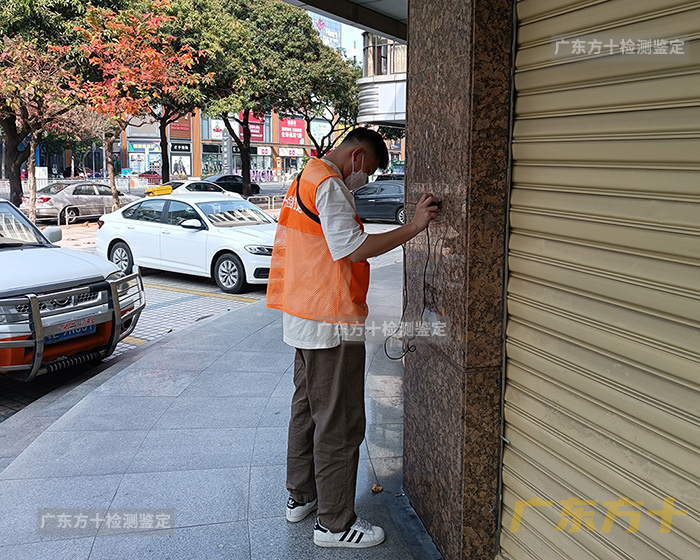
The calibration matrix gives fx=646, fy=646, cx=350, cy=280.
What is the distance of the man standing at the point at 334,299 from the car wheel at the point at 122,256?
936cm

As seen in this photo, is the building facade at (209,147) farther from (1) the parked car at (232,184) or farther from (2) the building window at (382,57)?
(2) the building window at (382,57)

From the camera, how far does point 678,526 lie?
1.73 meters

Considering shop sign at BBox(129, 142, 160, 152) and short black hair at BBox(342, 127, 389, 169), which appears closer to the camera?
short black hair at BBox(342, 127, 389, 169)

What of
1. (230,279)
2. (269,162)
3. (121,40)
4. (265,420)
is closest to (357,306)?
(265,420)

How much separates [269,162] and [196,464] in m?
63.5

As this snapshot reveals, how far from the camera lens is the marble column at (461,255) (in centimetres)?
238

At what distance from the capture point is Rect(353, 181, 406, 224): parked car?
68.6 ft

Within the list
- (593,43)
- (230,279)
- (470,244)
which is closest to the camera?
(593,43)

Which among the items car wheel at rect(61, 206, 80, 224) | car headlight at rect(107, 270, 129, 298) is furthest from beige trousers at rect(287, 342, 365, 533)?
car wheel at rect(61, 206, 80, 224)

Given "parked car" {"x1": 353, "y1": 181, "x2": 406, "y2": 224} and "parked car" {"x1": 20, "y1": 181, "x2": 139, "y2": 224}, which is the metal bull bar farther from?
"parked car" {"x1": 20, "y1": 181, "x2": 139, "y2": 224}

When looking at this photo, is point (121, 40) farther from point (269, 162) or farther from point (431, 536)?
point (269, 162)

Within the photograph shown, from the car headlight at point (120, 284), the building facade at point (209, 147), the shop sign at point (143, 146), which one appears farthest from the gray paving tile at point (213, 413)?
the shop sign at point (143, 146)

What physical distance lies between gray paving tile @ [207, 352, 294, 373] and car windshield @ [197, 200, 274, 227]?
474 centimetres

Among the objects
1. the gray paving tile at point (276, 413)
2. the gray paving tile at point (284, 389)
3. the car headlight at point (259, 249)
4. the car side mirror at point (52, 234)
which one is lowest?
the gray paving tile at point (276, 413)
